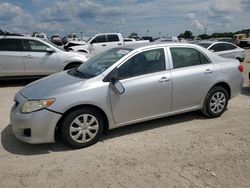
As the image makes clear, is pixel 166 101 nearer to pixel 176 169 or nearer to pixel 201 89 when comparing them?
pixel 201 89

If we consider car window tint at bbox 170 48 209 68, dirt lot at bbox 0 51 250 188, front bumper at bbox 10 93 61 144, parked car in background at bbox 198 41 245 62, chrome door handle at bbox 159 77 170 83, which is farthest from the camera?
parked car in background at bbox 198 41 245 62

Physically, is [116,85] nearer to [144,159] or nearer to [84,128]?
[84,128]

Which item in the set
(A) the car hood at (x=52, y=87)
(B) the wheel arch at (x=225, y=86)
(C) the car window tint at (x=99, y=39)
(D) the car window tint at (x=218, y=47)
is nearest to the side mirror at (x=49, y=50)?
(A) the car hood at (x=52, y=87)

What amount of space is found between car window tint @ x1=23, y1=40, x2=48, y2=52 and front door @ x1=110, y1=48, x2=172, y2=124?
19.5 ft

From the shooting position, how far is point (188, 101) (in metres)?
5.59

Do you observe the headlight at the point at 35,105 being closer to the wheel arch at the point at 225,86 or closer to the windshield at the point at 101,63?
the windshield at the point at 101,63

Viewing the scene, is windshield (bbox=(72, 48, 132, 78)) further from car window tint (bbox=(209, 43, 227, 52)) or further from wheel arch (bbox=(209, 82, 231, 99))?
car window tint (bbox=(209, 43, 227, 52))

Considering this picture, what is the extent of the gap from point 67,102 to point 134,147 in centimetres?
124

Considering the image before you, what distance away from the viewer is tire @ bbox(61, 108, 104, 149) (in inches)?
177

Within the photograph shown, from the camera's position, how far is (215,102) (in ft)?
19.5

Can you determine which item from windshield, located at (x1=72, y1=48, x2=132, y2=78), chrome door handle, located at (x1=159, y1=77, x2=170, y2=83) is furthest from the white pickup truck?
chrome door handle, located at (x1=159, y1=77, x2=170, y2=83)

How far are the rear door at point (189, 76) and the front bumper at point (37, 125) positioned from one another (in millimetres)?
2196

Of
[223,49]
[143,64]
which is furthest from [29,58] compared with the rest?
[223,49]

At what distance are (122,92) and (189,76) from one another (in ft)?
4.73
